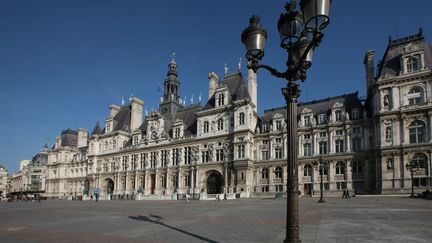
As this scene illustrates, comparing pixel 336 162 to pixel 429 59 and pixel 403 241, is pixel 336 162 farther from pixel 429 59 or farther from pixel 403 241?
pixel 403 241

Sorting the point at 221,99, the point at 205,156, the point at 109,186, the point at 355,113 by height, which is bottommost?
the point at 109,186

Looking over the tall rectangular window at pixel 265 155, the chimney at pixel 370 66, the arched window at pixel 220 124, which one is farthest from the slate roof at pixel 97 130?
the chimney at pixel 370 66

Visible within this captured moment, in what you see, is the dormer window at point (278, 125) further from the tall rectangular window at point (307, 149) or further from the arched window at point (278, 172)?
the arched window at point (278, 172)

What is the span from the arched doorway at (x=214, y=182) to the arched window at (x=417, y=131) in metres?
29.8

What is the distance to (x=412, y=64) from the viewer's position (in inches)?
1800

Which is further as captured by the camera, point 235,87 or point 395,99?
point 235,87

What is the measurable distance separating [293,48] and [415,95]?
4320cm

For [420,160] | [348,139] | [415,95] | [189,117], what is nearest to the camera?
[420,160]

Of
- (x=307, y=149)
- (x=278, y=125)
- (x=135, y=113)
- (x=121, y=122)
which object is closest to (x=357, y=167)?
(x=307, y=149)

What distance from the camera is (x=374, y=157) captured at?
4694 centimetres

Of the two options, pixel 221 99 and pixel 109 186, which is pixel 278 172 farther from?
pixel 109 186

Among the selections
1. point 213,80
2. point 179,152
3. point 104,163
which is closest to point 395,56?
point 213,80

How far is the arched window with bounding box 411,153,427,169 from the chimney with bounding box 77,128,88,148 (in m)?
87.9

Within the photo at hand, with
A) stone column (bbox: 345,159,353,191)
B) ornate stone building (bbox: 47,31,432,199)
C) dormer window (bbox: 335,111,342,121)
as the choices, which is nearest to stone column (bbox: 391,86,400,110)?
ornate stone building (bbox: 47,31,432,199)
